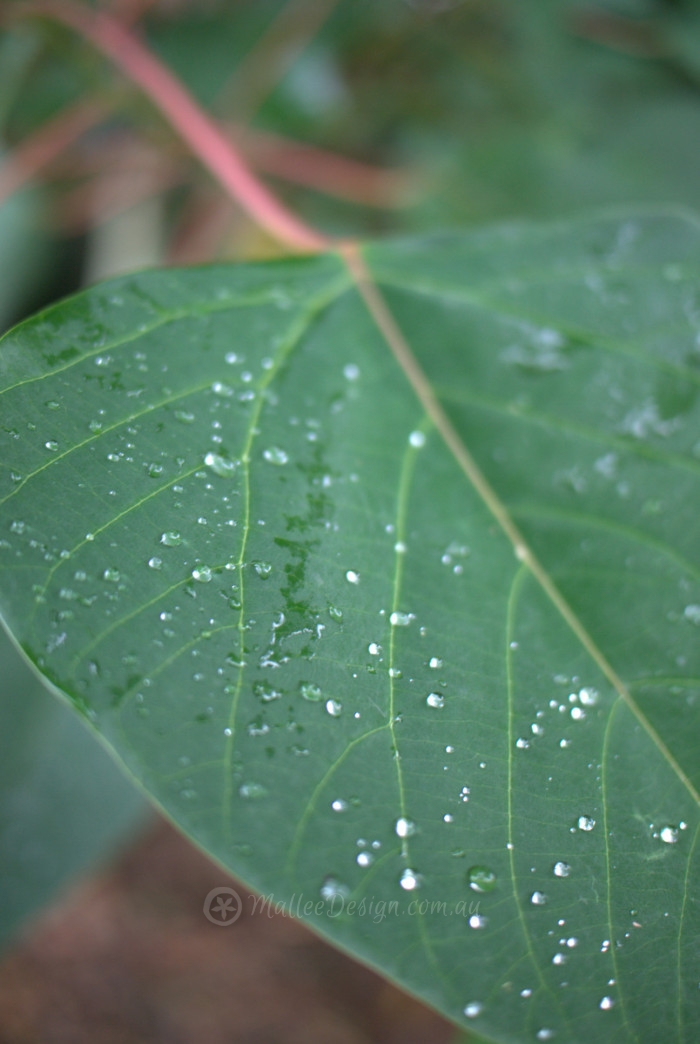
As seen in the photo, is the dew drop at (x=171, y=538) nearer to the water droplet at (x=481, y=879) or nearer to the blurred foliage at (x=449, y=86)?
the water droplet at (x=481, y=879)

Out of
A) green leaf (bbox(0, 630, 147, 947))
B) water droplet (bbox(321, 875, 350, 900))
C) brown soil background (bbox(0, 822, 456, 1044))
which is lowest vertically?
brown soil background (bbox(0, 822, 456, 1044))

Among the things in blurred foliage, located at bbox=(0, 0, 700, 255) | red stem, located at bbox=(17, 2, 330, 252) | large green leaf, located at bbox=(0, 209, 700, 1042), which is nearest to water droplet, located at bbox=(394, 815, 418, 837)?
large green leaf, located at bbox=(0, 209, 700, 1042)

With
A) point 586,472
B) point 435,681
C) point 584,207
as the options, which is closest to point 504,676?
point 435,681

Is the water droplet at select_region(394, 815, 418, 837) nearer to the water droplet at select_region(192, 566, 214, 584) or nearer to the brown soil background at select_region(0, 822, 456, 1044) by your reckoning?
the water droplet at select_region(192, 566, 214, 584)

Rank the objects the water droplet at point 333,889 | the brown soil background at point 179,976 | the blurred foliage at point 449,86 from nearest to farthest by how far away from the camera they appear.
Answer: the water droplet at point 333,889
the blurred foliage at point 449,86
the brown soil background at point 179,976

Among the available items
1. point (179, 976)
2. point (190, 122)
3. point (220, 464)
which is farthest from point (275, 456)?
point (179, 976)

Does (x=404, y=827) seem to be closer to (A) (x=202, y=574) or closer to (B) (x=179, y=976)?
(A) (x=202, y=574)

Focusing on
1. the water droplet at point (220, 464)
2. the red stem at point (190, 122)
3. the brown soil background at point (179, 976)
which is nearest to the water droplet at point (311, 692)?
the water droplet at point (220, 464)
